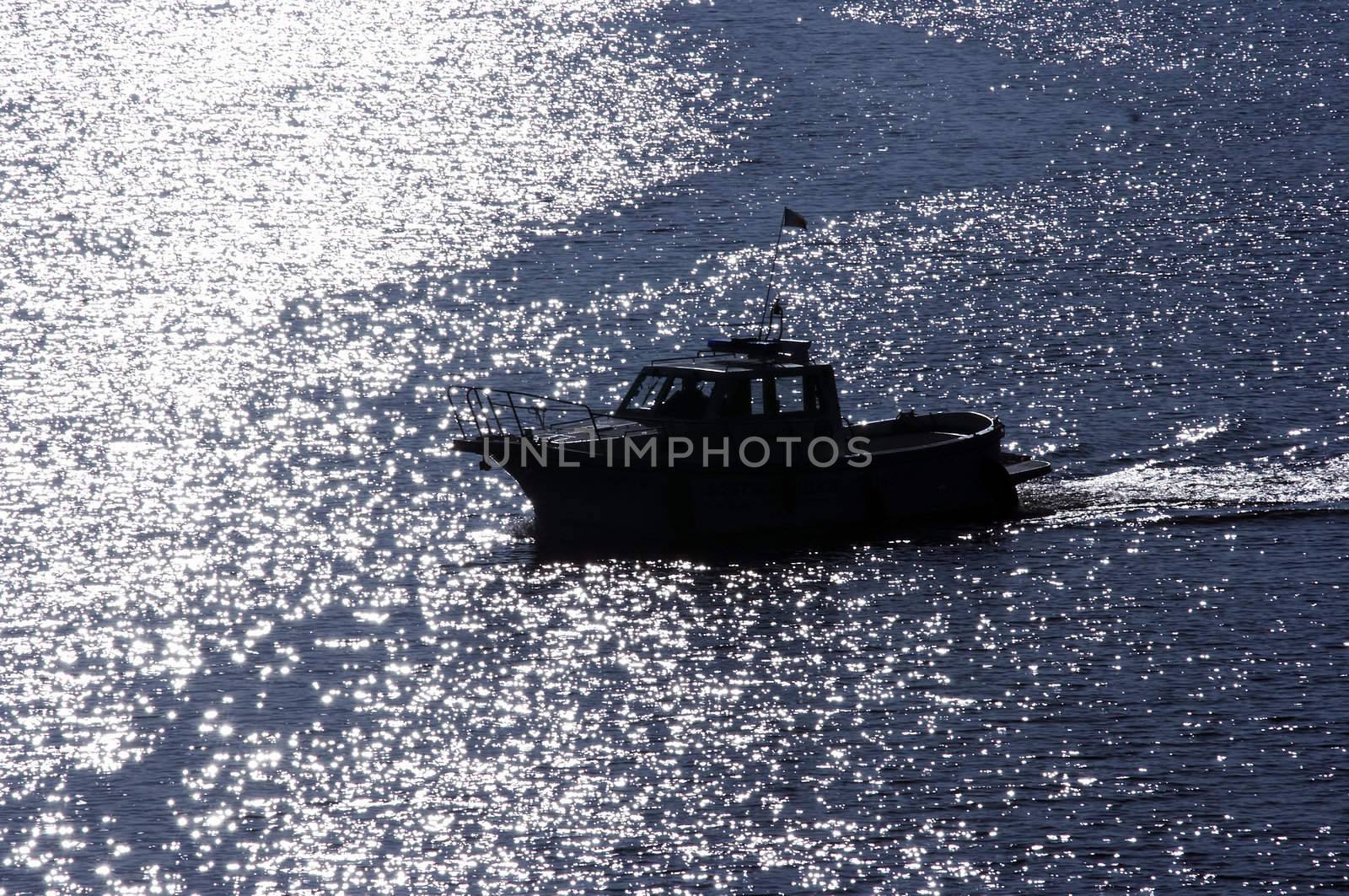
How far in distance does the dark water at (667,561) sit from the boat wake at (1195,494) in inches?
6.4

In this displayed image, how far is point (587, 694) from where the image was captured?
27047 millimetres

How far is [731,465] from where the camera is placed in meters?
32.8

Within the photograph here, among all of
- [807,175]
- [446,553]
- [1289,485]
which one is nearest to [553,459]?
[446,553]

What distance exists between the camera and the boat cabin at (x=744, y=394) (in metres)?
33.0

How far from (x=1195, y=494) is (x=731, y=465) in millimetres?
10065

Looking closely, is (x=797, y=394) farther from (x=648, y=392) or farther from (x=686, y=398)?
(x=648, y=392)

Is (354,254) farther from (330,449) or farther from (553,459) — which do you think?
(553,459)

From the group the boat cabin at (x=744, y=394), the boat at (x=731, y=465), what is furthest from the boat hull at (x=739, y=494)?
the boat cabin at (x=744, y=394)

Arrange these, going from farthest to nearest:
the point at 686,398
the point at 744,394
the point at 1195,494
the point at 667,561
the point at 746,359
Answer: the point at 1195,494, the point at 746,359, the point at 744,394, the point at 686,398, the point at 667,561

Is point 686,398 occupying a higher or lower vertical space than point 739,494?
higher

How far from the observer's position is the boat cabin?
3297 cm

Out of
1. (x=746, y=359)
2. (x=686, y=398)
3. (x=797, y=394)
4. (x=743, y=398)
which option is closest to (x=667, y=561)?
(x=686, y=398)

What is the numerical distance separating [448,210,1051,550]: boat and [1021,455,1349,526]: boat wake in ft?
6.82

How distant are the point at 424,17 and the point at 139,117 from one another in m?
46.1
